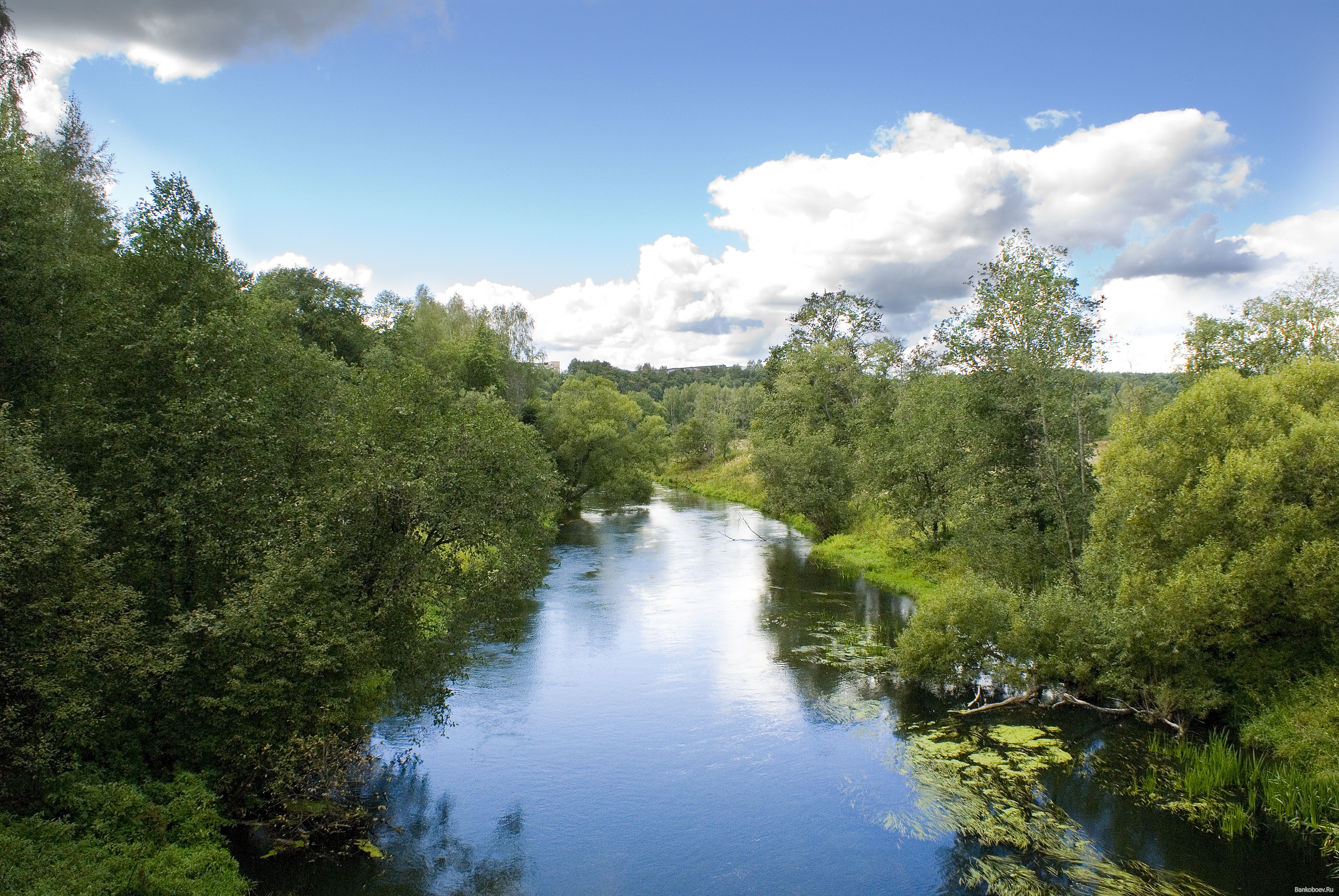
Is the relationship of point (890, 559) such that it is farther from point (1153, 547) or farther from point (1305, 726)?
point (1305, 726)

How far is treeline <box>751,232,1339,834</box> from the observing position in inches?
634

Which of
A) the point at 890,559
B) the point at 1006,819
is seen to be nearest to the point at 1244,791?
the point at 1006,819

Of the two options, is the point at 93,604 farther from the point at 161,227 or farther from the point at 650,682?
the point at 650,682

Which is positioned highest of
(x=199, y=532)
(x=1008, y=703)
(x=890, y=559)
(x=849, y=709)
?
(x=199, y=532)

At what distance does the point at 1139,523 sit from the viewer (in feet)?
62.0

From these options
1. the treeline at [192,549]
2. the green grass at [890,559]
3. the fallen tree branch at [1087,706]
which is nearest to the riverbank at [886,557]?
the green grass at [890,559]

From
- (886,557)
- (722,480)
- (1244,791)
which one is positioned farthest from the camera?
(722,480)

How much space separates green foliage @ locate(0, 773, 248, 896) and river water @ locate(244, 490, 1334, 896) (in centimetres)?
152

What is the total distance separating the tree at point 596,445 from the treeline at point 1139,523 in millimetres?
27458

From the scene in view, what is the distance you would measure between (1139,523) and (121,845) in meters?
21.1

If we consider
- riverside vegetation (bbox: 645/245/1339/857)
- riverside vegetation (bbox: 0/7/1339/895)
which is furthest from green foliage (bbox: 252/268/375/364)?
riverside vegetation (bbox: 645/245/1339/857)

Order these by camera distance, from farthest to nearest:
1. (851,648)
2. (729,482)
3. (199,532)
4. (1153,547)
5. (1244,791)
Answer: (729,482) → (851,648) → (1153,547) → (1244,791) → (199,532)

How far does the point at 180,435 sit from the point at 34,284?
193 inches

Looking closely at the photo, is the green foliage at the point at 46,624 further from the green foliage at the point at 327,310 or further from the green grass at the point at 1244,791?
the green foliage at the point at 327,310
